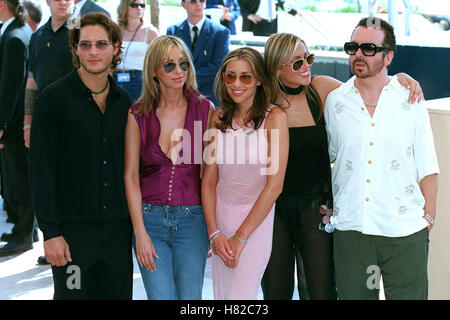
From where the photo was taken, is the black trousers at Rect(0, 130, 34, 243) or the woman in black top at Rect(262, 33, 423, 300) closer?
the woman in black top at Rect(262, 33, 423, 300)

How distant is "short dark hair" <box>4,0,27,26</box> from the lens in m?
5.96

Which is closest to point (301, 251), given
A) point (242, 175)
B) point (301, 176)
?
point (301, 176)

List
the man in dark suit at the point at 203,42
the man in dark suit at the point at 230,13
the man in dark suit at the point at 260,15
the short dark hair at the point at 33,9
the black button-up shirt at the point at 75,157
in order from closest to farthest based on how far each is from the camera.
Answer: the black button-up shirt at the point at 75,157 < the man in dark suit at the point at 203,42 < the short dark hair at the point at 33,9 < the man in dark suit at the point at 230,13 < the man in dark suit at the point at 260,15

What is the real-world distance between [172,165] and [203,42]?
326 centimetres

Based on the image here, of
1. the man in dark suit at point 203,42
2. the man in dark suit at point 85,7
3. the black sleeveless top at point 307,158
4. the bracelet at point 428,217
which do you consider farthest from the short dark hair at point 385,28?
the man in dark suit at point 203,42

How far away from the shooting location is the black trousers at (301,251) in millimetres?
3469

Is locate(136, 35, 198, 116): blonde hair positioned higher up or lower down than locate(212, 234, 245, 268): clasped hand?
higher up

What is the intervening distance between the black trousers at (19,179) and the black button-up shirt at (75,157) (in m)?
3.13

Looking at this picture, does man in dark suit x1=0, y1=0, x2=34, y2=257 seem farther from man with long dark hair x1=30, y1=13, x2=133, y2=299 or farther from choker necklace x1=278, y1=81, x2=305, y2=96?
choker necklace x1=278, y1=81, x2=305, y2=96

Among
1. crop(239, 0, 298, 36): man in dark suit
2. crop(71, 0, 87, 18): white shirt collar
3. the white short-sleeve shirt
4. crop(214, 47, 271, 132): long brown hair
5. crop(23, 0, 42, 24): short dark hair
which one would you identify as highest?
crop(239, 0, 298, 36): man in dark suit

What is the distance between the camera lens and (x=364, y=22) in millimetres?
3410

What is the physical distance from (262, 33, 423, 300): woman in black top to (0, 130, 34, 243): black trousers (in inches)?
132

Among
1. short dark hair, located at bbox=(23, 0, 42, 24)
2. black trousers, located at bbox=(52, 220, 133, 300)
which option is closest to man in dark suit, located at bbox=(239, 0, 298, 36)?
short dark hair, located at bbox=(23, 0, 42, 24)

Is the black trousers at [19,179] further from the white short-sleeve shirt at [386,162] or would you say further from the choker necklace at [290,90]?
the white short-sleeve shirt at [386,162]
